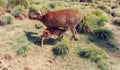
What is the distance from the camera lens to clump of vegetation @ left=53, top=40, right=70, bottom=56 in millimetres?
10070

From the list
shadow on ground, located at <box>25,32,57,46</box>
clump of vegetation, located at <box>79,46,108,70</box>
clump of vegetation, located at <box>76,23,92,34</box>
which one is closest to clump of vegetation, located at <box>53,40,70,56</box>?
shadow on ground, located at <box>25,32,57,46</box>

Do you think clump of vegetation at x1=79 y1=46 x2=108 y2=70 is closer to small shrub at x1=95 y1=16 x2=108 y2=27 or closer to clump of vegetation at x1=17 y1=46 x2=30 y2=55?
clump of vegetation at x1=17 y1=46 x2=30 y2=55

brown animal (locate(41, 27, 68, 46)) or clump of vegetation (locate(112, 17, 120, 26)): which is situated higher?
brown animal (locate(41, 27, 68, 46))

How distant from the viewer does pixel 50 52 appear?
10164 millimetres

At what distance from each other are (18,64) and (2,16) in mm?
3375

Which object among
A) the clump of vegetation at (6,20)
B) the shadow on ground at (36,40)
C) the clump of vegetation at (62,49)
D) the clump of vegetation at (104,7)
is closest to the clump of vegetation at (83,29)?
the shadow on ground at (36,40)

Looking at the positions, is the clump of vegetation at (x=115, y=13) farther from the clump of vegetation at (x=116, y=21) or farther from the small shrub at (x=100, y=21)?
the small shrub at (x=100, y=21)

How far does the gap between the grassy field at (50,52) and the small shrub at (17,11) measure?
0.88 m

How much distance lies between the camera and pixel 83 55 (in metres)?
10.2

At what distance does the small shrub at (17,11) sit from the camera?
40.7ft

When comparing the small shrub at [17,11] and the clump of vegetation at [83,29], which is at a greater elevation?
the small shrub at [17,11]

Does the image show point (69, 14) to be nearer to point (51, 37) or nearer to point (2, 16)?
point (51, 37)

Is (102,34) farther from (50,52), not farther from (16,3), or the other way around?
(16,3)

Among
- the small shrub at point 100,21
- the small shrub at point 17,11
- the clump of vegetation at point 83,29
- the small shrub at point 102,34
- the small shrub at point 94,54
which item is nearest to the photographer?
the small shrub at point 94,54
